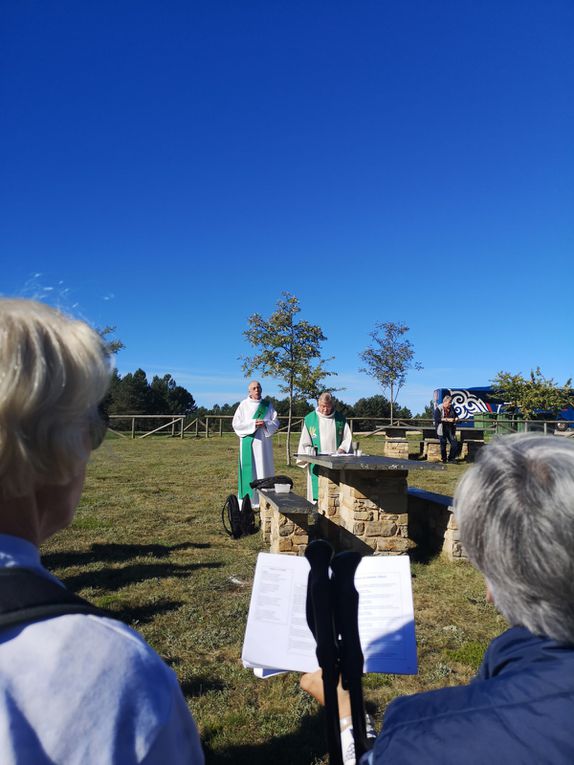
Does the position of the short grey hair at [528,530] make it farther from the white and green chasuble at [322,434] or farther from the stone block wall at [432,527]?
the white and green chasuble at [322,434]

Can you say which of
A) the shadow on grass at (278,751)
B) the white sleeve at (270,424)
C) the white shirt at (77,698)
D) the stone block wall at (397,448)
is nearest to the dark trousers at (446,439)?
the stone block wall at (397,448)

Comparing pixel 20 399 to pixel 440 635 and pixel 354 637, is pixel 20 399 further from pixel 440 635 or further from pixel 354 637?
pixel 440 635

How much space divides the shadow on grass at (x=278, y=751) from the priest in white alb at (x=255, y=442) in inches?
230

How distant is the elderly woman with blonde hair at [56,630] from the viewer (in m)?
0.75

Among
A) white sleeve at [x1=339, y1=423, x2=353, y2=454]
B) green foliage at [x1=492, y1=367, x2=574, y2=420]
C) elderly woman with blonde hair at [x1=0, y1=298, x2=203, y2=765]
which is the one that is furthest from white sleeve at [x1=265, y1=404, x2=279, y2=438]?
green foliage at [x1=492, y1=367, x2=574, y2=420]

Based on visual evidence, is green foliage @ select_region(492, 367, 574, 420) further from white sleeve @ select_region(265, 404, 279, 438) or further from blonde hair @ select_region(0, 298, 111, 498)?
blonde hair @ select_region(0, 298, 111, 498)

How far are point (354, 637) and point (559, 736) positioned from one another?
0.44 m

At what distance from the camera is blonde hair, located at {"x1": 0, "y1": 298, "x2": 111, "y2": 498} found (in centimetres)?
89

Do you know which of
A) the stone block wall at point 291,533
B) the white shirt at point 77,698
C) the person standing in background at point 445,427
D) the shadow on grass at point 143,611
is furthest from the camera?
the person standing in background at point 445,427

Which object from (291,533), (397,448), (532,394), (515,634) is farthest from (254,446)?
(532,394)

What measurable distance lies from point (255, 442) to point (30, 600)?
26.8ft

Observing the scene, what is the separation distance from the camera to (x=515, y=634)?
44.6 inches

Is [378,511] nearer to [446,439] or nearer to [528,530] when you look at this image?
[528,530]

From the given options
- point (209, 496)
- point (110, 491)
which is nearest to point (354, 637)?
point (209, 496)
